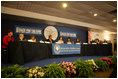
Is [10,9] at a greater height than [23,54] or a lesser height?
greater

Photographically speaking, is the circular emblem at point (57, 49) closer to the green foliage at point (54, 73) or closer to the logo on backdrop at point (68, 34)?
the green foliage at point (54, 73)

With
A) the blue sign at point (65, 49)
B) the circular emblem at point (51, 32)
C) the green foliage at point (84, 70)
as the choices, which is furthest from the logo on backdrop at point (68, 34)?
the green foliage at point (84, 70)

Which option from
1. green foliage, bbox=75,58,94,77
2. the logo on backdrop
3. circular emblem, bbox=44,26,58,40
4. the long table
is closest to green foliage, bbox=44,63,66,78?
green foliage, bbox=75,58,94,77

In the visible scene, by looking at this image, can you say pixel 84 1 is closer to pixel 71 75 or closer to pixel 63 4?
pixel 63 4

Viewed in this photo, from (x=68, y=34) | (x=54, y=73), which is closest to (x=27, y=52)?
(x=54, y=73)

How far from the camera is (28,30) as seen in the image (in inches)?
234

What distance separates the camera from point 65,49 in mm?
4414

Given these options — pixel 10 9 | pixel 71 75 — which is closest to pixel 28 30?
pixel 10 9

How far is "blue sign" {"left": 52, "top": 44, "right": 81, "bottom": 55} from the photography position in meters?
4.10

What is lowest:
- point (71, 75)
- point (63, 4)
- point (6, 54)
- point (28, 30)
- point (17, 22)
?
point (71, 75)

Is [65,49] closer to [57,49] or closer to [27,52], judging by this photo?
[57,49]

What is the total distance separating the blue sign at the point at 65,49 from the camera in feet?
13.4

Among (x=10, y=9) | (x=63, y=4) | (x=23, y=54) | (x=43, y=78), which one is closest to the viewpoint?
(x=43, y=78)

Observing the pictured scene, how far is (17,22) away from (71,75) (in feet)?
16.3
